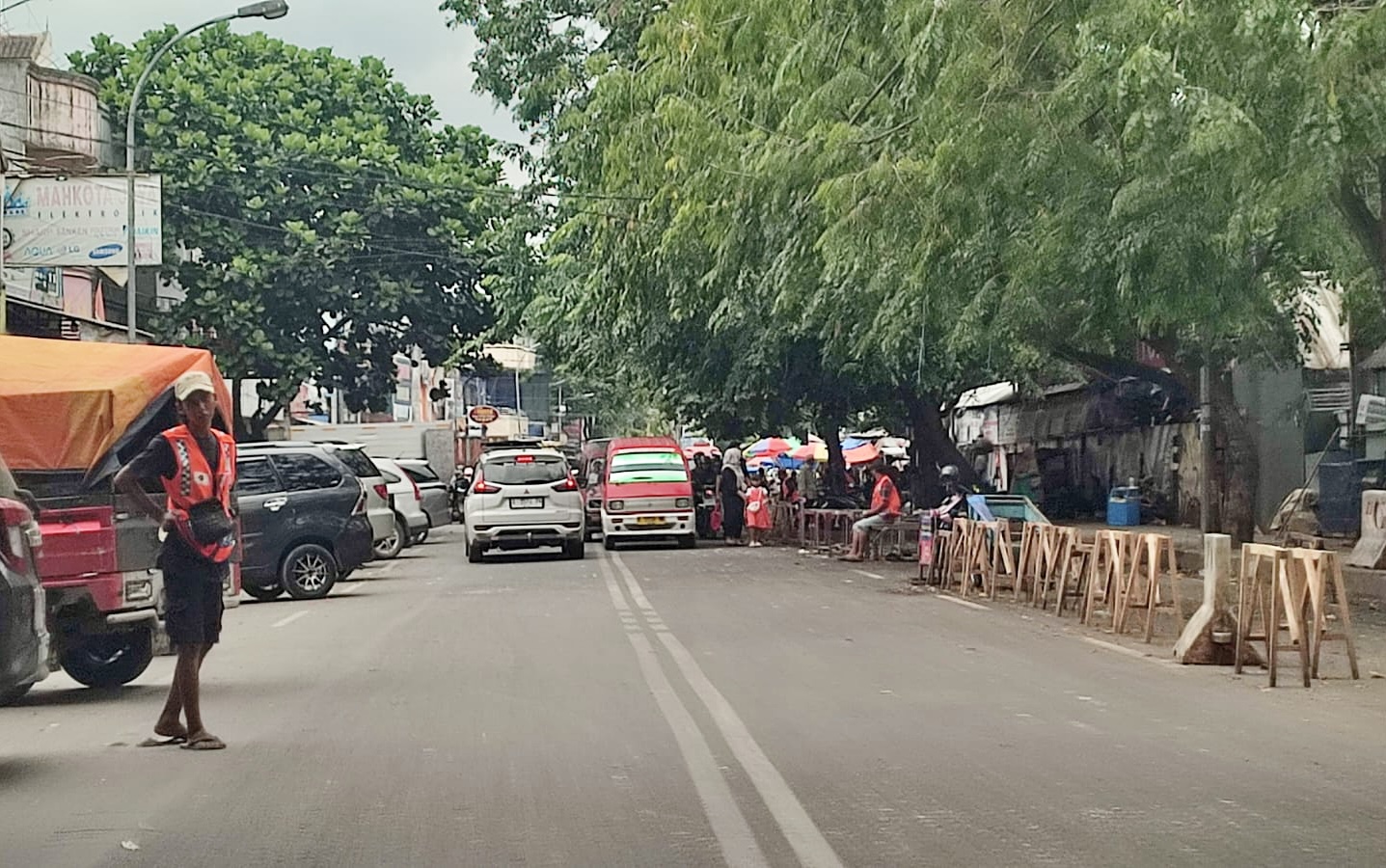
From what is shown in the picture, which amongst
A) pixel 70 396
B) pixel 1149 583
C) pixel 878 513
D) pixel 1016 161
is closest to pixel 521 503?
pixel 878 513

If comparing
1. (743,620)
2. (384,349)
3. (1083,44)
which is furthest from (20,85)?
(1083,44)

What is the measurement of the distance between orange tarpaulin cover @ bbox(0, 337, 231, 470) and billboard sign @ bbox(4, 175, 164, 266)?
14.4 metres

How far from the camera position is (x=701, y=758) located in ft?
28.5

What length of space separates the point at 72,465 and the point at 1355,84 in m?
9.25

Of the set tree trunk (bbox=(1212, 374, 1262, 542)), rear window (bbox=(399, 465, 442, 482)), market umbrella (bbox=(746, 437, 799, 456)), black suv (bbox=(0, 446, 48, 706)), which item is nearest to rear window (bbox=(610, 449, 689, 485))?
rear window (bbox=(399, 465, 442, 482))

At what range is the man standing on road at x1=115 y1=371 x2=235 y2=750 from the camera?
9.02m

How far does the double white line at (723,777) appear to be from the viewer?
6.59 m

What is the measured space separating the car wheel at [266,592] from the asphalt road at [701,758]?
5.20 metres

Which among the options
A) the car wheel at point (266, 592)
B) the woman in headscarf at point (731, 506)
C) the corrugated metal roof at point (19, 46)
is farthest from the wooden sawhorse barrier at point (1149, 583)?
the corrugated metal roof at point (19, 46)

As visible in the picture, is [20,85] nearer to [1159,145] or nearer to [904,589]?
[904,589]

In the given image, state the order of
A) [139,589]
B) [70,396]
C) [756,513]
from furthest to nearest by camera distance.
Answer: [756,513] → [70,396] → [139,589]

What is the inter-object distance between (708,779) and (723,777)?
0.28 ft

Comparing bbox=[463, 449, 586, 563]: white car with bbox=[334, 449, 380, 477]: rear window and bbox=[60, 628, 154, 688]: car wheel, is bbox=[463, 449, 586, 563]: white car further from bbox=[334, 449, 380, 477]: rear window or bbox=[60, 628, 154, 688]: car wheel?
bbox=[60, 628, 154, 688]: car wheel

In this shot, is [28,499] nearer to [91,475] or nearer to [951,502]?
[91,475]
